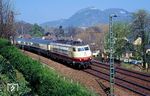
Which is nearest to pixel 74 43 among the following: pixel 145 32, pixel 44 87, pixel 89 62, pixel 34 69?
pixel 89 62

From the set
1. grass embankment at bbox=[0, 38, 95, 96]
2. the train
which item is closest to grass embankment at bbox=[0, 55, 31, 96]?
grass embankment at bbox=[0, 38, 95, 96]

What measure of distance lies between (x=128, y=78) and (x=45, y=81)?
15256 mm

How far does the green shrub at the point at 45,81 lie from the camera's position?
17709 mm

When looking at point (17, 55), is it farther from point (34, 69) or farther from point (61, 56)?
point (61, 56)

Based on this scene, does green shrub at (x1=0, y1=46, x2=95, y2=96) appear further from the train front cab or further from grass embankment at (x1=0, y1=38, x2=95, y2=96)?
the train front cab

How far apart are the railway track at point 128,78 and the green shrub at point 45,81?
8.04m

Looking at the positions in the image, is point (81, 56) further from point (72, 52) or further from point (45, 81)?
point (45, 81)

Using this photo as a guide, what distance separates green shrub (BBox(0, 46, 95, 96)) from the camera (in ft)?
58.1

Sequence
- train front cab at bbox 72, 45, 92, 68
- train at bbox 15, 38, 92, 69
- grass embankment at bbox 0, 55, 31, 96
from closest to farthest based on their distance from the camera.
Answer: grass embankment at bbox 0, 55, 31, 96 < train front cab at bbox 72, 45, 92, 68 < train at bbox 15, 38, 92, 69

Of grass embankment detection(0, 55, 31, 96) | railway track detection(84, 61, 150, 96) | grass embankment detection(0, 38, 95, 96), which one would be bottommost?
railway track detection(84, 61, 150, 96)

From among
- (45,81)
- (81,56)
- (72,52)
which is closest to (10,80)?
(45,81)

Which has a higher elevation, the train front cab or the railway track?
the train front cab

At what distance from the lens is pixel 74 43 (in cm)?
4334

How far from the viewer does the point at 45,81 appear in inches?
834
